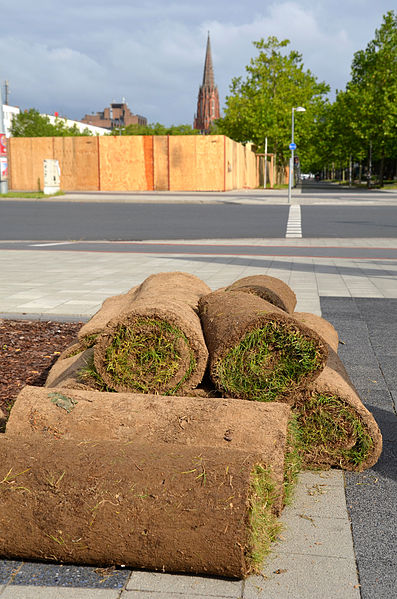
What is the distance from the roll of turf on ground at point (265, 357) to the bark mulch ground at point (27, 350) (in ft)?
6.31

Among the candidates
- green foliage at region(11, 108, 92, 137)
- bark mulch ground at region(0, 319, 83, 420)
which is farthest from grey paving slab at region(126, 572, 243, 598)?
green foliage at region(11, 108, 92, 137)

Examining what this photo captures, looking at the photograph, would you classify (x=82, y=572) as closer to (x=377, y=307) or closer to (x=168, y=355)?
(x=168, y=355)

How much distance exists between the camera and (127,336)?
153 inches

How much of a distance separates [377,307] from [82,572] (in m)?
7.21

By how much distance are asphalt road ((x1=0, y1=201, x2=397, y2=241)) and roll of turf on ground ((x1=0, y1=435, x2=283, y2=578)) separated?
656 inches

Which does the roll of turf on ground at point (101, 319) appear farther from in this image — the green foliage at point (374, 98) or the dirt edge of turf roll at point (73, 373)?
the green foliage at point (374, 98)

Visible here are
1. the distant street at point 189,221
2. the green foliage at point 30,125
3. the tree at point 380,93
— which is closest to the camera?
the distant street at point 189,221

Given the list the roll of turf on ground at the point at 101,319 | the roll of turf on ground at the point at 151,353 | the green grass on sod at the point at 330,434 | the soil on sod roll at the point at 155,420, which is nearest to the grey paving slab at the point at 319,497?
the green grass on sod at the point at 330,434

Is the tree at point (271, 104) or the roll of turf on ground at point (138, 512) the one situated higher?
the tree at point (271, 104)

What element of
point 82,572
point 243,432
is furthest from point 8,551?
point 243,432

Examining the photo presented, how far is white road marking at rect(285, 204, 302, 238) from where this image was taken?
21.2m

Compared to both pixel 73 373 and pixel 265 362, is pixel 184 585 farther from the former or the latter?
pixel 73 373

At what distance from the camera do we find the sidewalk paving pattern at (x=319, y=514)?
282cm

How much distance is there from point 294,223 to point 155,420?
2211cm
